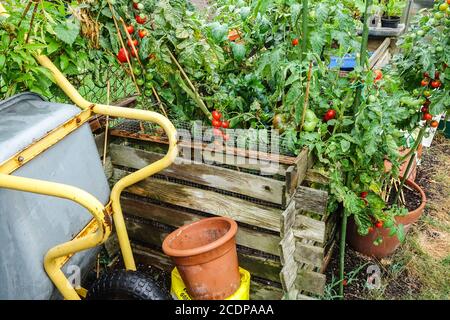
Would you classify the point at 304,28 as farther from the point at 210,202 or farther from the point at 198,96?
the point at 210,202

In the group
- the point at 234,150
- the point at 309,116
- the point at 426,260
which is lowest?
the point at 426,260

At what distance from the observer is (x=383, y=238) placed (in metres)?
2.40

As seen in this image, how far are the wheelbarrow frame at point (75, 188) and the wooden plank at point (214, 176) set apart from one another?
0.37 m

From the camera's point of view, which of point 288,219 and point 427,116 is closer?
point 288,219

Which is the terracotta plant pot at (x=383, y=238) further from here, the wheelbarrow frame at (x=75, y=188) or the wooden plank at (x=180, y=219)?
the wheelbarrow frame at (x=75, y=188)

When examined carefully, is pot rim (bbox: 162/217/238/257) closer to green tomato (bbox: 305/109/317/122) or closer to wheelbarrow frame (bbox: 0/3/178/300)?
wheelbarrow frame (bbox: 0/3/178/300)

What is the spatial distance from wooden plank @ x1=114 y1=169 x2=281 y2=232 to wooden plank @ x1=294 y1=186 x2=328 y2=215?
0.13 meters

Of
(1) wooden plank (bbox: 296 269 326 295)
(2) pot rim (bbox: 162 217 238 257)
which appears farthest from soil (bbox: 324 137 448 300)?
(2) pot rim (bbox: 162 217 238 257)

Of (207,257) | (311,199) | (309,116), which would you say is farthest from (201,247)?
(309,116)

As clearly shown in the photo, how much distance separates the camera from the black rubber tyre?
62.2 inches

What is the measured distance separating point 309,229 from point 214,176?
1.67ft

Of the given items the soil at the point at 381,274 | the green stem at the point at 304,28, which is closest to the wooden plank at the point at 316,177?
the green stem at the point at 304,28
